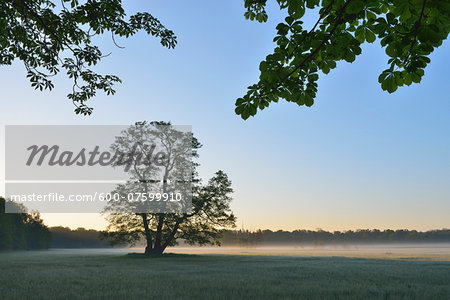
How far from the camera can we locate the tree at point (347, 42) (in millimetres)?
2924

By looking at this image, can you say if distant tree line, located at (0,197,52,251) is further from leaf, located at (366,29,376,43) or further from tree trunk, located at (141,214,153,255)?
leaf, located at (366,29,376,43)

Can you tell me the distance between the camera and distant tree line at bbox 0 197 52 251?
3265 inches

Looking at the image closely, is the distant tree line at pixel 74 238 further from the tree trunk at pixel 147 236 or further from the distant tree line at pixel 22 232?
the tree trunk at pixel 147 236

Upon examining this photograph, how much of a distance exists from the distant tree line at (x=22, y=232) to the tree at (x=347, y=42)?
97250 mm

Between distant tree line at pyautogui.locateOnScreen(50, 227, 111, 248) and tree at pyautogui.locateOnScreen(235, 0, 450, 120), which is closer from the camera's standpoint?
tree at pyautogui.locateOnScreen(235, 0, 450, 120)

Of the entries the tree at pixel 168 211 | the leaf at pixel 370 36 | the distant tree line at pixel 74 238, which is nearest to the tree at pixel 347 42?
the leaf at pixel 370 36

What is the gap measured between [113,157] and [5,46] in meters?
27.8

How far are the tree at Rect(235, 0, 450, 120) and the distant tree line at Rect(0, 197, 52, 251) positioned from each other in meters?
97.2

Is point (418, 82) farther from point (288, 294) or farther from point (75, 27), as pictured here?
point (75, 27)

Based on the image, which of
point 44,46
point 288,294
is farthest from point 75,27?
point 288,294

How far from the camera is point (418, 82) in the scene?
349 cm

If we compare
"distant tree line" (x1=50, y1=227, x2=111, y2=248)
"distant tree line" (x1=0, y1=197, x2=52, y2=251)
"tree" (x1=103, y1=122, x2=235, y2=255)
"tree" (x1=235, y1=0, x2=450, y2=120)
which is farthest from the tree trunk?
"distant tree line" (x1=50, y1=227, x2=111, y2=248)

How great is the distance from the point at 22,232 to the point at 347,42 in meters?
118

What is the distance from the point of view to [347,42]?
145 inches
